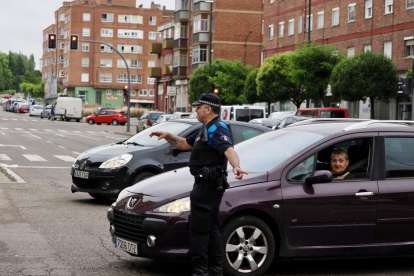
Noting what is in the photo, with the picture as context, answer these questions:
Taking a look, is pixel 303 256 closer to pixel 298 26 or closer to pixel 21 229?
pixel 21 229

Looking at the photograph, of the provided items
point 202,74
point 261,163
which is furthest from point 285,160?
point 202,74

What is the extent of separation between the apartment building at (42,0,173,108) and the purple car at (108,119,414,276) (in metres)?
119

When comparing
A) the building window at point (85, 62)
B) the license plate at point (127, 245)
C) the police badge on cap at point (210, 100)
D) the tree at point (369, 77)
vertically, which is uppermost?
the building window at point (85, 62)

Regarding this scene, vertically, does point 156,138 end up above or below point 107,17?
below

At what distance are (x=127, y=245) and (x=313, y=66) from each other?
41.8 m

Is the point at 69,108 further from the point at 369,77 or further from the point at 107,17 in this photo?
the point at 107,17

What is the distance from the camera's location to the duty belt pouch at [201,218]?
21.9 ft

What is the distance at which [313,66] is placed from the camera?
159 ft

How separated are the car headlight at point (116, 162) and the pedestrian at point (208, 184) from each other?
614 cm

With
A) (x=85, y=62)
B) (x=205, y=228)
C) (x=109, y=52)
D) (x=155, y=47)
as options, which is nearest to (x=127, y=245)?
(x=205, y=228)

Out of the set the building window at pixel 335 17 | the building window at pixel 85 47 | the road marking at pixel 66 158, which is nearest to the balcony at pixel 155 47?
the building window at pixel 85 47

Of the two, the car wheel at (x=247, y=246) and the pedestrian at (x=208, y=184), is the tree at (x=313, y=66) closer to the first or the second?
the car wheel at (x=247, y=246)

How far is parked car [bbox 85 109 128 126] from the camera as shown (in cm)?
7406

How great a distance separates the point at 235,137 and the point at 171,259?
611 cm
